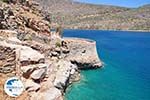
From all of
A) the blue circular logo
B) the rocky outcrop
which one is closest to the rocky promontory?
the rocky outcrop

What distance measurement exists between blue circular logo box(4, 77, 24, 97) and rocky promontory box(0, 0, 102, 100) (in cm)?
15

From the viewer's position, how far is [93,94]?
2905cm

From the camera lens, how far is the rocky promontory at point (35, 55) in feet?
36.4

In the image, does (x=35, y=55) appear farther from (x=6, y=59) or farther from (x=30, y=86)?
(x=6, y=59)

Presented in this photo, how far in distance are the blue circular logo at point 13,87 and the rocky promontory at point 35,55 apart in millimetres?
153

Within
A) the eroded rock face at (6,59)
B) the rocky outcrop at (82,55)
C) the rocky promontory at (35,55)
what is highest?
the eroded rock face at (6,59)

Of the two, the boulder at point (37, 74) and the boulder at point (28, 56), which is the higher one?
the boulder at point (28, 56)

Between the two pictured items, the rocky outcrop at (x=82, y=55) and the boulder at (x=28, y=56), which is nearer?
the boulder at (x=28, y=56)

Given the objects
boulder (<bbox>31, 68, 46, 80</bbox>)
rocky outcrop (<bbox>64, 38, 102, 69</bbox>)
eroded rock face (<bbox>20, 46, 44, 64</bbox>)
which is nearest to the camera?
eroded rock face (<bbox>20, 46, 44, 64</bbox>)

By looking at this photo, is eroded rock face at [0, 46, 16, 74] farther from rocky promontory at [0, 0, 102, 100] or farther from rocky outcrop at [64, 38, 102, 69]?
rocky outcrop at [64, 38, 102, 69]

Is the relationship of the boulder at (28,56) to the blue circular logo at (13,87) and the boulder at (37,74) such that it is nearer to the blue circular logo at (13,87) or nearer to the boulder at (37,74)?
the boulder at (37,74)

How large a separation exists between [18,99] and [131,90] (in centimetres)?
2267

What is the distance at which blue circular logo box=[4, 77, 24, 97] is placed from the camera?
1055 cm

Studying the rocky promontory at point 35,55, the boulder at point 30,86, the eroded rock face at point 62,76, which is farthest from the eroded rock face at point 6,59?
the eroded rock face at point 62,76
